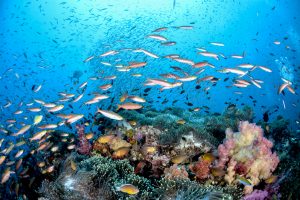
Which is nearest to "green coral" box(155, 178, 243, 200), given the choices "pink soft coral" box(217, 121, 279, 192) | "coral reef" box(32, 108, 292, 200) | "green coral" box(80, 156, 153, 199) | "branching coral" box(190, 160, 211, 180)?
"coral reef" box(32, 108, 292, 200)

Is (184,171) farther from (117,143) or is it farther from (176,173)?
(117,143)

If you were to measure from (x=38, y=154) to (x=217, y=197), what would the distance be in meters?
6.95

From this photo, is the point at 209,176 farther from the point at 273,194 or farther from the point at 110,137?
the point at 110,137

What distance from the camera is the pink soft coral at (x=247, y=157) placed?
5668 millimetres

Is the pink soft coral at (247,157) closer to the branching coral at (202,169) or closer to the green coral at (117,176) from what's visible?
the branching coral at (202,169)

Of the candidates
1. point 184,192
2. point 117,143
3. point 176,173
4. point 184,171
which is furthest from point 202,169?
point 117,143

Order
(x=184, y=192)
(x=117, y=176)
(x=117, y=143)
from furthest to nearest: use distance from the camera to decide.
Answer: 1. (x=117, y=143)
2. (x=117, y=176)
3. (x=184, y=192)

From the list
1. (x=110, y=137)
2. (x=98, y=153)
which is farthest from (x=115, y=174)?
(x=98, y=153)

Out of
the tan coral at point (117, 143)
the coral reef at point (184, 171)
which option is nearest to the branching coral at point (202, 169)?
the coral reef at point (184, 171)

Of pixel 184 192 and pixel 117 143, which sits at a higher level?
pixel 184 192

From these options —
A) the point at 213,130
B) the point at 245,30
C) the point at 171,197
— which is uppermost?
the point at 171,197

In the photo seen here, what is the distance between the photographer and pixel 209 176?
5.78m

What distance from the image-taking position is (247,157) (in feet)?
19.0

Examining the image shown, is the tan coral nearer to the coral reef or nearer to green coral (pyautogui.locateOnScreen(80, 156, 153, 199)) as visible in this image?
the coral reef
